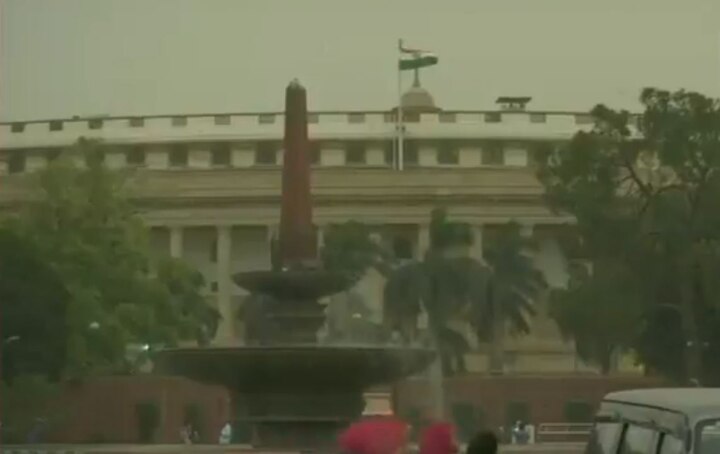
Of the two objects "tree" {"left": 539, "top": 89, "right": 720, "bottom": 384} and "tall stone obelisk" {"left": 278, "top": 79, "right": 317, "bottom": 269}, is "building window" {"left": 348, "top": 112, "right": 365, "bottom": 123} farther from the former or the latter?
"tall stone obelisk" {"left": 278, "top": 79, "right": 317, "bottom": 269}

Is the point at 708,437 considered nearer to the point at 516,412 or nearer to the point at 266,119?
the point at 516,412

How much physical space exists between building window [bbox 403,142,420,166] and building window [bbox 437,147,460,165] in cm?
80

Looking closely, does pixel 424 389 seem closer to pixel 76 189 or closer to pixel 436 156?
pixel 76 189

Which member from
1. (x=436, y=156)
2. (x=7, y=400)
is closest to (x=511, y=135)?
(x=436, y=156)

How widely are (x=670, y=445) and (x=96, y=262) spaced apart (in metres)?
→ 35.2

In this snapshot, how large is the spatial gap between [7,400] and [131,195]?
10.3 meters

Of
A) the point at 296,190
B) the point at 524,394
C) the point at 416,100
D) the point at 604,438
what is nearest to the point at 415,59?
the point at 416,100

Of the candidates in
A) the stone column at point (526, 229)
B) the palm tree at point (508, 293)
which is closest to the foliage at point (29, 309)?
the palm tree at point (508, 293)

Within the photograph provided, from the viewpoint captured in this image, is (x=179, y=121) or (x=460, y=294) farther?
(x=179, y=121)

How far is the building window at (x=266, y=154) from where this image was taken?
62.9 meters

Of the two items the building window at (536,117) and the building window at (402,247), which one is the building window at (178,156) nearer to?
the building window at (402,247)

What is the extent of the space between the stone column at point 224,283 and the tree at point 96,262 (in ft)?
34.7

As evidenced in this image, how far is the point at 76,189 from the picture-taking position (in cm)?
4262

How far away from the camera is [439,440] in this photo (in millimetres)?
7250
